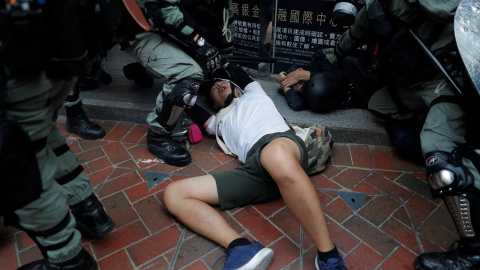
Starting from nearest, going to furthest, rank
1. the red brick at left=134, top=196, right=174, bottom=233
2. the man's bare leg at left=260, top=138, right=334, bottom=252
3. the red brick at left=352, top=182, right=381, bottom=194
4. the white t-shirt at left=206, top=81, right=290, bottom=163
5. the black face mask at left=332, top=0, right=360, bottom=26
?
the man's bare leg at left=260, top=138, right=334, bottom=252 → the red brick at left=134, top=196, right=174, bottom=233 → the white t-shirt at left=206, top=81, right=290, bottom=163 → the red brick at left=352, top=182, right=381, bottom=194 → the black face mask at left=332, top=0, right=360, bottom=26

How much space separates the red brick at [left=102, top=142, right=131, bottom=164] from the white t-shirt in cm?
88

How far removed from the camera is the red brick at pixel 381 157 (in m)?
3.04

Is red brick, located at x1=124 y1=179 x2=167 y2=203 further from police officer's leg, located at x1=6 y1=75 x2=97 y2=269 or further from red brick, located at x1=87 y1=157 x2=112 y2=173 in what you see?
police officer's leg, located at x1=6 y1=75 x2=97 y2=269

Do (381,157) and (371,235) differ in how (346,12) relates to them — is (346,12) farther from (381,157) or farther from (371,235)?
(371,235)

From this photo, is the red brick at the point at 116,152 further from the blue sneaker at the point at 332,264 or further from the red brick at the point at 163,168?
the blue sneaker at the point at 332,264

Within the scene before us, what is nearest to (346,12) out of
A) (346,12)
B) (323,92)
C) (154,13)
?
(346,12)

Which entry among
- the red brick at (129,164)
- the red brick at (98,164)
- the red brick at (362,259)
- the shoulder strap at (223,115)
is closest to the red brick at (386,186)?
the red brick at (362,259)

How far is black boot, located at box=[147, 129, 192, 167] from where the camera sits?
298cm

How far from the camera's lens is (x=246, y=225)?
2.39 metres

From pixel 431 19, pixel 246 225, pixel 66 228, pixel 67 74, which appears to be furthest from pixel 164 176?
pixel 431 19

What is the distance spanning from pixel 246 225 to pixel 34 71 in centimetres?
161

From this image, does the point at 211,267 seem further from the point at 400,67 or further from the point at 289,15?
the point at 289,15

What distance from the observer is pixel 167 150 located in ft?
9.88

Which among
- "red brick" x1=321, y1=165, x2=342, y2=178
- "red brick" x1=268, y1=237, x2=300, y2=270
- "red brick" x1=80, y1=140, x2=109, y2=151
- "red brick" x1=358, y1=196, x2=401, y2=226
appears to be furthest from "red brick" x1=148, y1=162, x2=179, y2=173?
"red brick" x1=358, y1=196, x2=401, y2=226
